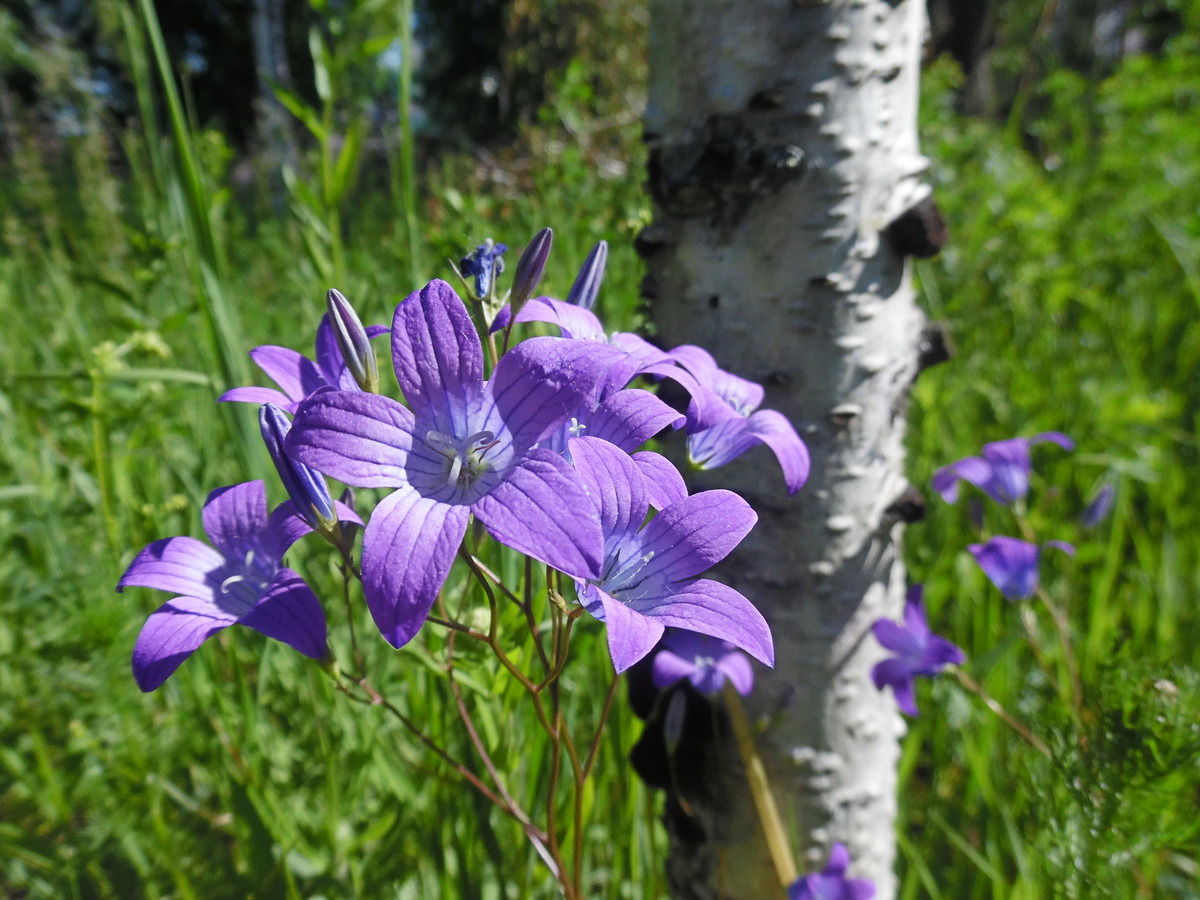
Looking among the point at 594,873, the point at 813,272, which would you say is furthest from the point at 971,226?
the point at 594,873

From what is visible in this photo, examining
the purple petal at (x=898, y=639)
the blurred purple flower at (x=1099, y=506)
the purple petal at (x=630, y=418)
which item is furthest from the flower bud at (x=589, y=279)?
the blurred purple flower at (x=1099, y=506)

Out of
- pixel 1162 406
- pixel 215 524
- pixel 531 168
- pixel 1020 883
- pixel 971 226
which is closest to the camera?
pixel 215 524

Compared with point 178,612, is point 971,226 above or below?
above

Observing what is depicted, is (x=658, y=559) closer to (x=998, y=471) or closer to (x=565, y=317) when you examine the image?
(x=565, y=317)

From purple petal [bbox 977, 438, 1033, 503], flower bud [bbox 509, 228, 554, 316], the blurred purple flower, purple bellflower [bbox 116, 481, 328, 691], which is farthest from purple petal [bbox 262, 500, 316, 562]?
the blurred purple flower

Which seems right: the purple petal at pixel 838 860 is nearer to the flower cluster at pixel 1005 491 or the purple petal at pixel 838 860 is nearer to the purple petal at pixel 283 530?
the flower cluster at pixel 1005 491

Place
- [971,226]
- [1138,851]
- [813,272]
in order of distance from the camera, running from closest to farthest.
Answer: [1138,851] < [813,272] < [971,226]

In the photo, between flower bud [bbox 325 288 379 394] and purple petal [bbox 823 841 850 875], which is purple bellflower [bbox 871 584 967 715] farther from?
flower bud [bbox 325 288 379 394]

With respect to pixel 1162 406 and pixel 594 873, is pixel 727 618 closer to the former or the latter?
pixel 594 873
